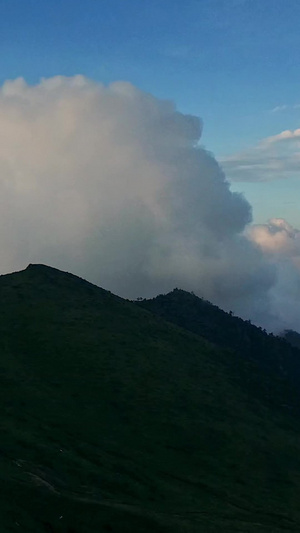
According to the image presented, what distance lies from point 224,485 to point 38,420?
46854 mm

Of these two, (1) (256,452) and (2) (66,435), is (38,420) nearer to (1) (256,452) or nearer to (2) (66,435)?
(2) (66,435)

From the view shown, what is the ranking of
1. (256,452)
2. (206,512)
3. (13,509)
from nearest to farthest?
(13,509) → (206,512) → (256,452)

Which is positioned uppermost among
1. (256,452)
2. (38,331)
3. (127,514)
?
(38,331)

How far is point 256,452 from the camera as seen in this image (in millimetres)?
172250

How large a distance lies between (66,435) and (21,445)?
807 inches

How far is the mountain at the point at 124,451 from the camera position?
317ft

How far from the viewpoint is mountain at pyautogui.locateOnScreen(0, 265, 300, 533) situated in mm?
96500

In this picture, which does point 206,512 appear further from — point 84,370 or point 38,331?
point 38,331

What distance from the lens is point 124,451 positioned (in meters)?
146

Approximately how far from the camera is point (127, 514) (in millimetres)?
98250

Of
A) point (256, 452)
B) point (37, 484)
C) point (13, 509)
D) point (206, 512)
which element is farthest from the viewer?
point (256, 452)

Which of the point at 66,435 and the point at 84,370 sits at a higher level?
the point at 84,370

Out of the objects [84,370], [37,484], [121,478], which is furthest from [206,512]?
[84,370]

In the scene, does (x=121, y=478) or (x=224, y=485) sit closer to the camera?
(x=121, y=478)
